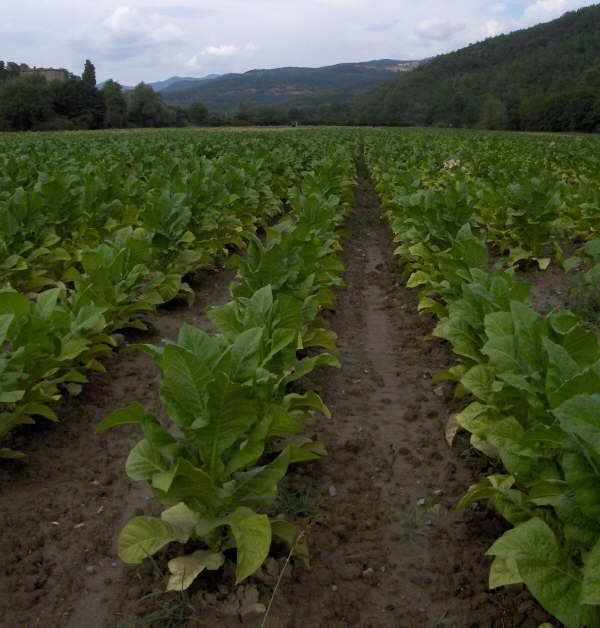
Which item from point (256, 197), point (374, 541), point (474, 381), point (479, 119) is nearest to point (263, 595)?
point (374, 541)

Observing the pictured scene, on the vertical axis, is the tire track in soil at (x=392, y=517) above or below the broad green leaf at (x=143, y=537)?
below

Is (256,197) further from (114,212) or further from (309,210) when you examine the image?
(309,210)

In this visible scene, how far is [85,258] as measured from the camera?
383 cm

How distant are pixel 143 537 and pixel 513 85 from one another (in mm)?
90553

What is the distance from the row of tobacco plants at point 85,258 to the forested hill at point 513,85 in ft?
164

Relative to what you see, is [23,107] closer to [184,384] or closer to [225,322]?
[225,322]

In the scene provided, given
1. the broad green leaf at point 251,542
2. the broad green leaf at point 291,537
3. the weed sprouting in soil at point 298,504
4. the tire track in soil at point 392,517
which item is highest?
the broad green leaf at point 251,542

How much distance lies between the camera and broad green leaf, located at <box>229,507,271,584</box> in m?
1.95

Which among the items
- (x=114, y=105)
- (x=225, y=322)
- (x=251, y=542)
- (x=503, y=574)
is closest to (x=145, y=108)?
(x=114, y=105)

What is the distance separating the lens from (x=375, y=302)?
6.23 metres

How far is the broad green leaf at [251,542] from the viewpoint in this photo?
195 cm

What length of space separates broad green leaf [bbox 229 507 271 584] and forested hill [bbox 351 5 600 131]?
54.0 meters

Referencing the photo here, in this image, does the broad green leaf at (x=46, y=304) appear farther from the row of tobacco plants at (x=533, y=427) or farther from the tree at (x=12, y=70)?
the tree at (x=12, y=70)

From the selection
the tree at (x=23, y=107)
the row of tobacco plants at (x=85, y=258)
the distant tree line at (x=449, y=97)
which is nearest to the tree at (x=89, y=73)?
the distant tree line at (x=449, y=97)
